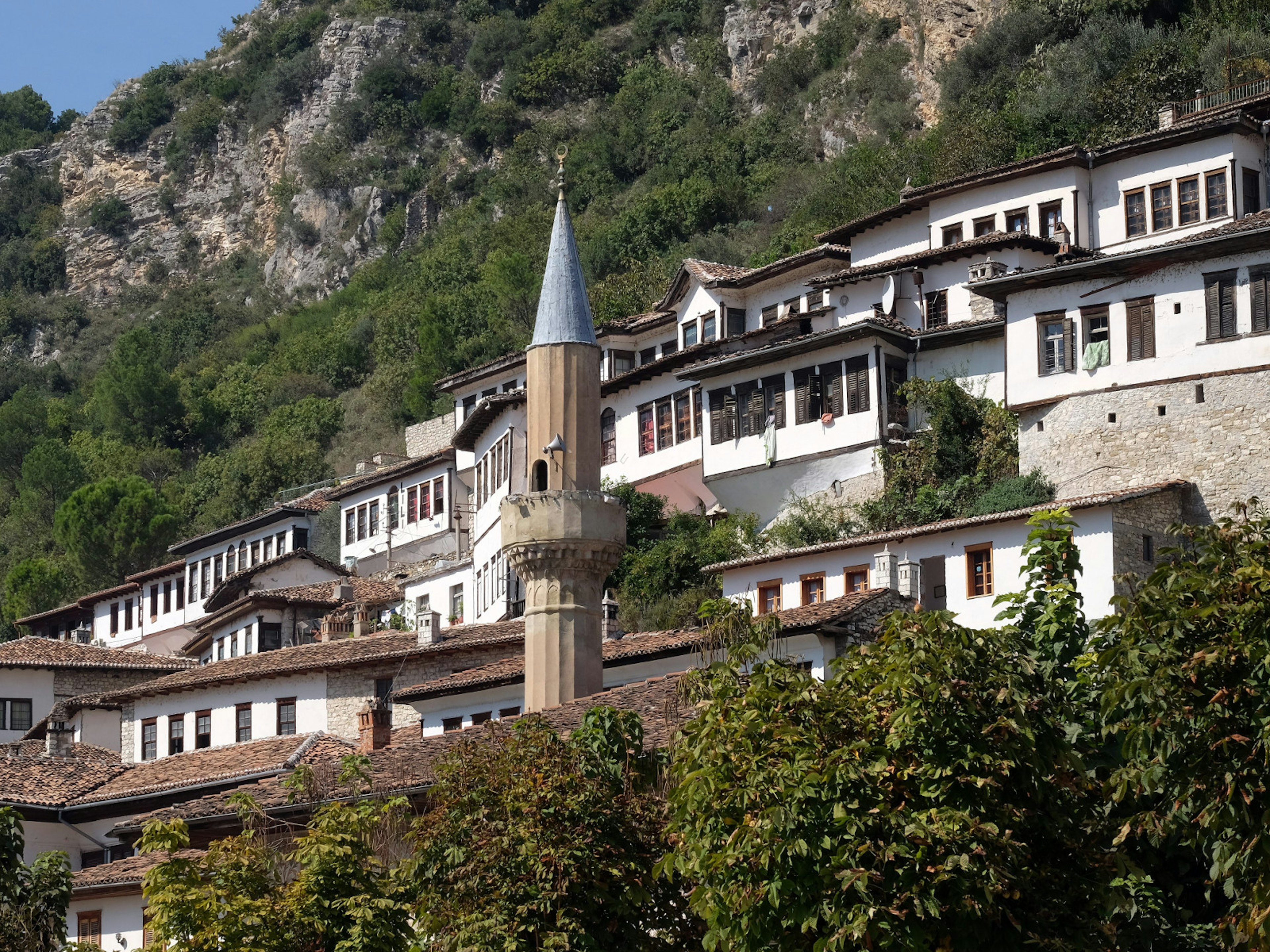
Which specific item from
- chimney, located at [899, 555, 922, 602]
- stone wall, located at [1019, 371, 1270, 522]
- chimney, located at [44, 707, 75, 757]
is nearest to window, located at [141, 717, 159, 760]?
chimney, located at [44, 707, 75, 757]

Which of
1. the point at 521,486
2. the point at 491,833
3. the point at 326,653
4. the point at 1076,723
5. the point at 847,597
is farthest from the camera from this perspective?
the point at 521,486

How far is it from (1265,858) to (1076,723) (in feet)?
12.7

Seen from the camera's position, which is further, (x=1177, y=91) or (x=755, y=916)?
(x=1177, y=91)

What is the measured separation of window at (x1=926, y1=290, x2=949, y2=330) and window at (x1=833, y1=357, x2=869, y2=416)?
3199 millimetres

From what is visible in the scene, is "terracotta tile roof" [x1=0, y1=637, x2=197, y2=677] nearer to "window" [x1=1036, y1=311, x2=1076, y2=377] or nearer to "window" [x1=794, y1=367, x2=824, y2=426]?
"window" [x1=794, y1=367, x2=824, y2=426]

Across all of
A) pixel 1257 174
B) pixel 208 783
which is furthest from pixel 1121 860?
pixel 1257 174

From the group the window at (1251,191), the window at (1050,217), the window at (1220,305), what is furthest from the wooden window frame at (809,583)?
the window at (1251,191)

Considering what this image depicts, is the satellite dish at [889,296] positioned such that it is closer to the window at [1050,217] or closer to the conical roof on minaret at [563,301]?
the window at [1050,217]

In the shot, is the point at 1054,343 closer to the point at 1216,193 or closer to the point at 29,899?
the point at 1216,193

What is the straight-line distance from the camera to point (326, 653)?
4441 cm

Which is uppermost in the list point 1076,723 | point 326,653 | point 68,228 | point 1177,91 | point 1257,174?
point 68,228

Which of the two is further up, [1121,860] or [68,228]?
[68,228]

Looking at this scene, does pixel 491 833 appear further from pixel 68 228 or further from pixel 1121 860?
pixel 68 228

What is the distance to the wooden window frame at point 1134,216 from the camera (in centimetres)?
4881
